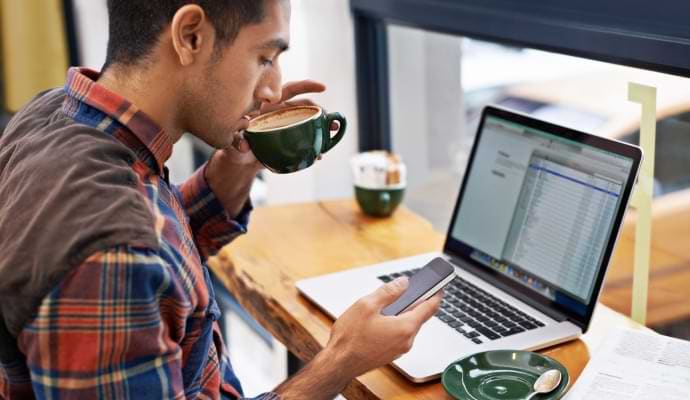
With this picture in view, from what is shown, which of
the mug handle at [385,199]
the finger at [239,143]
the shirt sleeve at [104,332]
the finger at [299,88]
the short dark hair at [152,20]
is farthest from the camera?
the mug handle at [385,199]

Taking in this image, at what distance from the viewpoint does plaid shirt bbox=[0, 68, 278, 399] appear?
0.85 m

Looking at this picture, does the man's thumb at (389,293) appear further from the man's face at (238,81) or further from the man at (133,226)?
the man's face at (238,81)

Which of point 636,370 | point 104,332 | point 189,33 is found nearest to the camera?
point 104,332

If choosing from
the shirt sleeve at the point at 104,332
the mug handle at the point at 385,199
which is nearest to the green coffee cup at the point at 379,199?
the mug handle at the point at 385,199

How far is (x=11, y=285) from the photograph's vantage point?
0.87 m

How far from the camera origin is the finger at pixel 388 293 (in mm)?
1058

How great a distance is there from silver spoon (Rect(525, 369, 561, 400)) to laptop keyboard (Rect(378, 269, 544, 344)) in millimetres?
147

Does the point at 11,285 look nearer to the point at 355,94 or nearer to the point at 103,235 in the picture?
the point at 103,235

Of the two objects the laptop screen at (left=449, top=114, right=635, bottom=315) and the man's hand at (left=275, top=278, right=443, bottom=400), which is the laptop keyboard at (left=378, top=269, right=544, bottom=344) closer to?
the laptop screen at (left=449, top=114, right=635, bottom=315)

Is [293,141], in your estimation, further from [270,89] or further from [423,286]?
[423,286]

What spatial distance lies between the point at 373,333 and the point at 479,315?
29 cm

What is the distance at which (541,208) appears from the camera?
132 centimetres

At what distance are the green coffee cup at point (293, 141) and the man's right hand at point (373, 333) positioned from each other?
0.92 ft

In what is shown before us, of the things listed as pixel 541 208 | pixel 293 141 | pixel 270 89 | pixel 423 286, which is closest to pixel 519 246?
pixel 541 208
